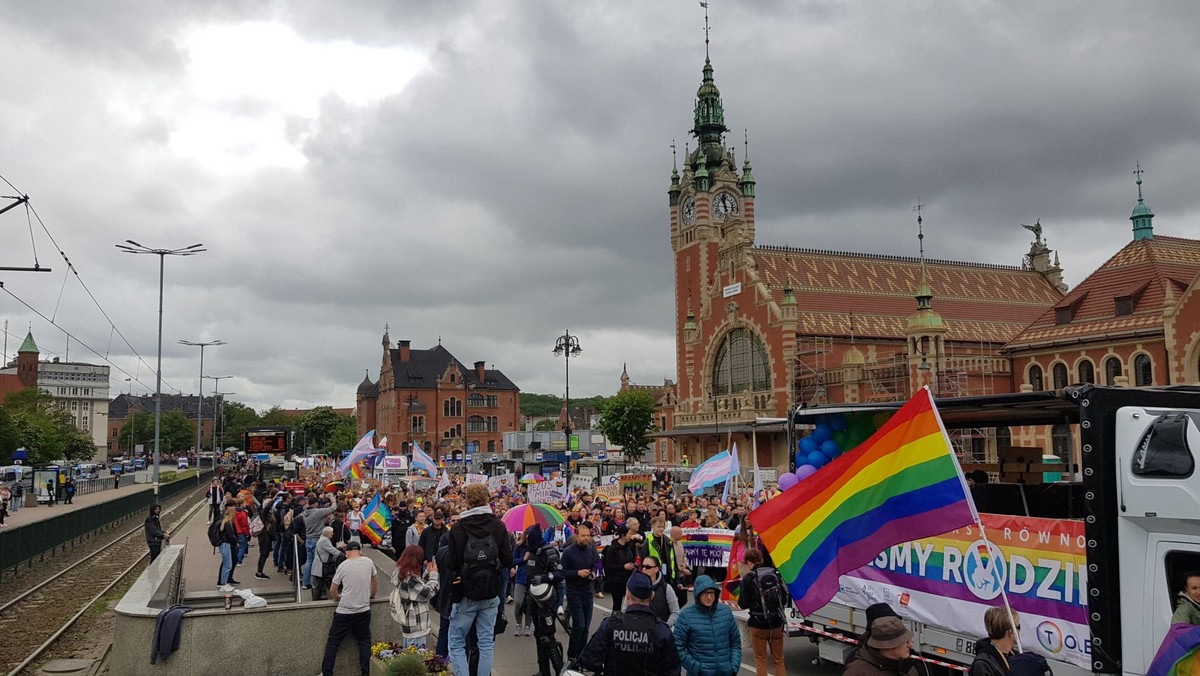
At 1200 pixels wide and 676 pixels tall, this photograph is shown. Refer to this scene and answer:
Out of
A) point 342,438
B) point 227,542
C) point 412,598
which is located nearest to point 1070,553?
point 412,598

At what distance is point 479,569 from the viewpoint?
330 inches

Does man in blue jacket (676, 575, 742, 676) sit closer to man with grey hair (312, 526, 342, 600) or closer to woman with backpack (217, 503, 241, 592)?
man with grey hair (312, 526, 342, 600)

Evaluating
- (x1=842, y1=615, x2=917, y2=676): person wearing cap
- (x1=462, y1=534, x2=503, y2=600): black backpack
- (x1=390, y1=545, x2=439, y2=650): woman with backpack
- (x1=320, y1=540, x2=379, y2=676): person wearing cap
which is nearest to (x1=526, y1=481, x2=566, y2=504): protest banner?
(x1=390, y1=545, x2=439, y2=650): woman with backpack

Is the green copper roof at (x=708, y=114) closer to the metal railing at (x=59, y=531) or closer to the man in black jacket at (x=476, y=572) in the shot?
the metal railing at (x=59, y=531)

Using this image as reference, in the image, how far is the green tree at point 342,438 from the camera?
13425cm

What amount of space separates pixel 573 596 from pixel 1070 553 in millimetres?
5194

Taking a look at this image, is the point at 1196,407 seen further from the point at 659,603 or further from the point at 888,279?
the point at 888,279

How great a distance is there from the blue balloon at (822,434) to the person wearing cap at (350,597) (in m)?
6.26

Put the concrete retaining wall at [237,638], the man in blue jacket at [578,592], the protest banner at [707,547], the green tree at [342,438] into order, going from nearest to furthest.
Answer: the concrete retaining wall at [237,638]
the man in blue jacket at [578,592]
the protest banner at [707,547]
the green tree at [342,438]

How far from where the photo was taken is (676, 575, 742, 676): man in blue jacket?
23.5ft

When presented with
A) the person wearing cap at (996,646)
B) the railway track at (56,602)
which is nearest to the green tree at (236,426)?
the railway track at (56,602)

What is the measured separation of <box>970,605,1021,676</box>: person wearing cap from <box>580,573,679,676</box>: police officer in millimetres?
2017

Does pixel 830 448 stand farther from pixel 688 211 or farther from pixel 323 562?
pixel 688 211

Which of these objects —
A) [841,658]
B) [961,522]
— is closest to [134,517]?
[841,658]
